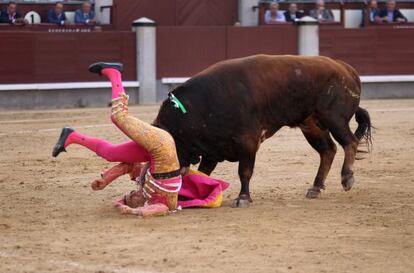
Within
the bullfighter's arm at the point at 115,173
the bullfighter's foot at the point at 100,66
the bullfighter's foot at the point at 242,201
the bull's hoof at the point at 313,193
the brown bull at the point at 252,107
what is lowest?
the bull's hoof at the point at 313,193

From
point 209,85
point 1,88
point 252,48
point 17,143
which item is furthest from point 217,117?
point 252,48

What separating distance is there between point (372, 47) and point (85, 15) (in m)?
5.52

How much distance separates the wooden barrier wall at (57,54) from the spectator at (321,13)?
158 inches

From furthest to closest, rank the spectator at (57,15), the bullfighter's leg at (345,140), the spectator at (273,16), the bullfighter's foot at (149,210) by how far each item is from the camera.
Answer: the spectator at (273,16) < the spectator at (57,15) < the bullfighter's leg at (345,140) < the bullfighter's foot at (149,210)

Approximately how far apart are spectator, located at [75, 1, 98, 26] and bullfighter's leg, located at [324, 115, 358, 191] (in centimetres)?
1080

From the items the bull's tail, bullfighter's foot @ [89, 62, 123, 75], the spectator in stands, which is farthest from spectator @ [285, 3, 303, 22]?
bullfighter's foot @ [89, 62, 123, 75]

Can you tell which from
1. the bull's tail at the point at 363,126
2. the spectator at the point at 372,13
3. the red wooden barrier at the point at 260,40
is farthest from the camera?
the spectator at the point at 372,13

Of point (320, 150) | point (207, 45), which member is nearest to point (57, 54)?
point (207, 45)

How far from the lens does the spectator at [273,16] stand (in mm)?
18406

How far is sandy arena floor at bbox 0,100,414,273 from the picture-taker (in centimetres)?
519

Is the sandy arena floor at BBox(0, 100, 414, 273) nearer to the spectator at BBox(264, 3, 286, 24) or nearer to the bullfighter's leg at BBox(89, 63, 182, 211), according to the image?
the bullfighter's leg at BBox(89, 63, 182, 211)

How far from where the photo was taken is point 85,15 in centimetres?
1752

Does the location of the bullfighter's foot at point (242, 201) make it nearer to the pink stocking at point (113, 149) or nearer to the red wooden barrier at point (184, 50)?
the pink stocking at point (113, 149)

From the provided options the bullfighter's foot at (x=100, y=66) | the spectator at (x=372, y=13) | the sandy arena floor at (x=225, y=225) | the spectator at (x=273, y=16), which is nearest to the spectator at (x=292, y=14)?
the spectator at (x=273, y=16)
